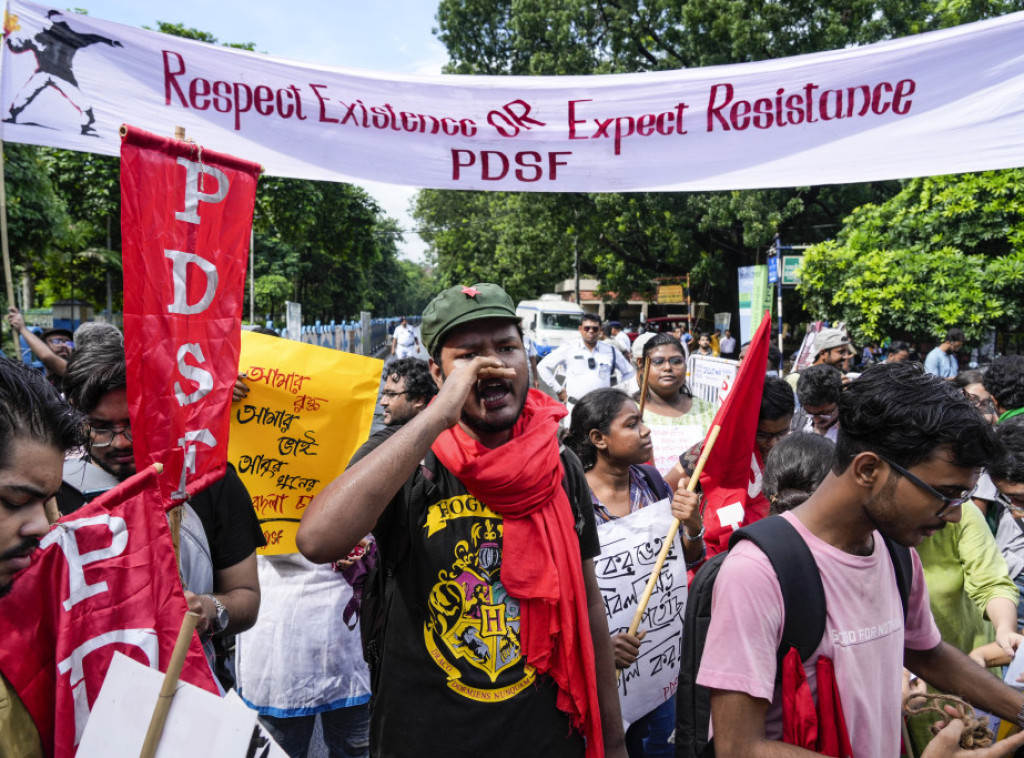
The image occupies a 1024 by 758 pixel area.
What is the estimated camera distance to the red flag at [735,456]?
9.16 feet

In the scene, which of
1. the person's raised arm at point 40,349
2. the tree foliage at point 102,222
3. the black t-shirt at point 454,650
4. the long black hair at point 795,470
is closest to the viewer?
the black t-shirt at point 454,650

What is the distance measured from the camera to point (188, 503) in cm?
205

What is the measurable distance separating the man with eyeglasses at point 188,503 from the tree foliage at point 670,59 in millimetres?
17546

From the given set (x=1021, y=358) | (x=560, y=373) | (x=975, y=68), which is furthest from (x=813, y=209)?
(x=975, y=68)

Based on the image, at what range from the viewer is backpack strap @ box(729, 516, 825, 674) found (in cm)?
162

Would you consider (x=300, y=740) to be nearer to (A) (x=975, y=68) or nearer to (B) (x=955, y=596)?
(B) (x=955, y=596)

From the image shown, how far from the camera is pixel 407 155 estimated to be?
10.6ft

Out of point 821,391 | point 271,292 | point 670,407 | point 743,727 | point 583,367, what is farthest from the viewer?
point 271,292

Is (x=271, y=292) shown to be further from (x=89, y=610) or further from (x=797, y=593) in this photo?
(x=797, y=593)

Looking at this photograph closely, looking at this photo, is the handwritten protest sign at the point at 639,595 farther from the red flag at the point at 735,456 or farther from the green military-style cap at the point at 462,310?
the green military-style cap at the point at 462,310

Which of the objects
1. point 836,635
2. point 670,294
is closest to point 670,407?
point 836,635

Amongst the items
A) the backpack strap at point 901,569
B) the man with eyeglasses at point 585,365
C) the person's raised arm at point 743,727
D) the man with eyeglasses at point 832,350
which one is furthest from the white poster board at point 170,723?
the man with eyeglasses at point 585,365

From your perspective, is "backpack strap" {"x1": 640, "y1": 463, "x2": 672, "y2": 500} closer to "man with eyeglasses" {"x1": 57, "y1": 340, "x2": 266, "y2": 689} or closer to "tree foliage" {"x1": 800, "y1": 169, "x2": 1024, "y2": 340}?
"man with eyeglasses" {"x1": 57, "y1": 340, "x2": 266, "y2": 689}

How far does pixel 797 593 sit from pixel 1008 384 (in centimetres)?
351
